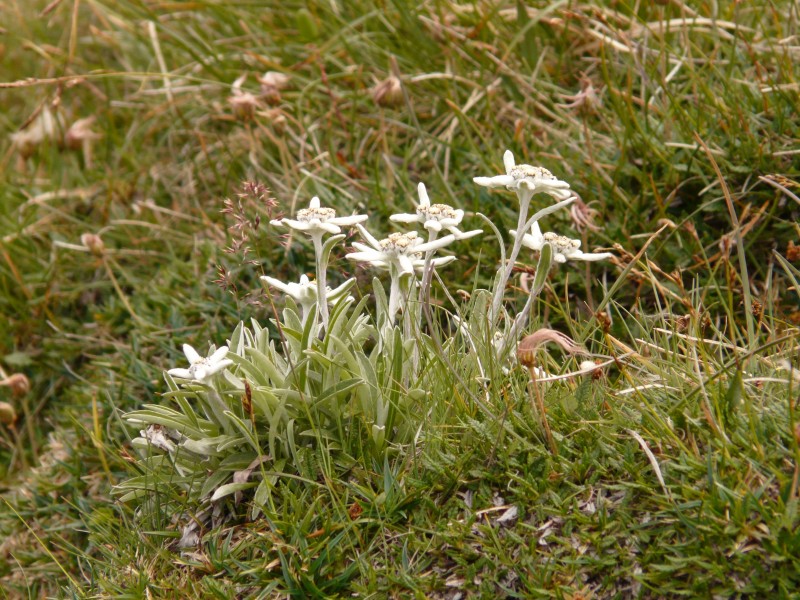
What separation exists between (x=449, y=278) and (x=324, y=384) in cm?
115

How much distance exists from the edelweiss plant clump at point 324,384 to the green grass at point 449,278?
8cm

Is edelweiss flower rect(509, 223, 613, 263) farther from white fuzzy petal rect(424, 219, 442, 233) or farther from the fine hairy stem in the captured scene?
the fine hairy stem

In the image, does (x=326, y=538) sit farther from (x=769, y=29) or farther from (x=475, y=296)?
(x=769, y=29)

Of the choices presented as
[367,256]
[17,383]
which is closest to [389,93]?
[367,256]

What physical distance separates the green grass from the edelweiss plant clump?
82 mm

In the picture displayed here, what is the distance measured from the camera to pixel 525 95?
3561mm

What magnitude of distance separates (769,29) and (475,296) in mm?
2053

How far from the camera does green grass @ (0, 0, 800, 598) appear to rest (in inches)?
75.2

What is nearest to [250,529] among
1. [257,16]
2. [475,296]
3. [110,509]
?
[110,509]

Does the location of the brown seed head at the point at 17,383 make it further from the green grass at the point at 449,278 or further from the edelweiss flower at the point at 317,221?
the edelweiss flower at the point at 317,221

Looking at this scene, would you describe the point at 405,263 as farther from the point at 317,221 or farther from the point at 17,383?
the point at 17,383

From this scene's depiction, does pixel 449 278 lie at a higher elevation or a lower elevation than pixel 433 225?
lower

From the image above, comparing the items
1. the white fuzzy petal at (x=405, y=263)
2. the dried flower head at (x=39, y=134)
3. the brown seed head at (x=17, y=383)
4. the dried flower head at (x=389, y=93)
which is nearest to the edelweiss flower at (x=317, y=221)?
the white fuzzy petal at (x=405, y=263)

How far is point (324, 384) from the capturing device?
7.19ft
